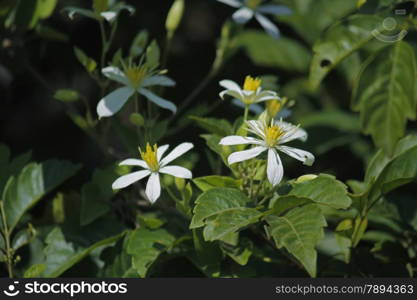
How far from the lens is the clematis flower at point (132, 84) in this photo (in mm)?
1183

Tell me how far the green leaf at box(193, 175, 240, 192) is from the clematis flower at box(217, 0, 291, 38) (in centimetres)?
49

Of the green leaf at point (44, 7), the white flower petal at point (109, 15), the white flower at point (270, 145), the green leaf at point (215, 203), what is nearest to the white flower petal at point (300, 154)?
the white flower at point (270, 145)

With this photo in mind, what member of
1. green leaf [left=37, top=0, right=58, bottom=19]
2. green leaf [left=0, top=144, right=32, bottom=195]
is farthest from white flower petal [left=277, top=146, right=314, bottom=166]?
green leaf [left=37, top=0, right=58, bottom=19]

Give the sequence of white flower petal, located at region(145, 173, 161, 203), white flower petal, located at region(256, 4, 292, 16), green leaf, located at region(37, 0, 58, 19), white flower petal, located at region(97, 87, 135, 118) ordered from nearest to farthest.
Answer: white flower petal, located at region(145, 173, 161, 203) < white flower petal, located at region(97, 87, 135, 118) < green leaf, located at region(37, 0, 58, 19) < white flower petal, located at region(256, 4, 292, 16)

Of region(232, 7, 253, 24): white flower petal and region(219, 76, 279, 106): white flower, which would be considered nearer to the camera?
region(219, 76, 279, 106): white flower

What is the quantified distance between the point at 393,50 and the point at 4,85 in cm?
90

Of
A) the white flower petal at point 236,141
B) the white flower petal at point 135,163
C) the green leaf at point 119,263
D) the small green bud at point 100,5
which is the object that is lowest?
the green leaf at point 119,263

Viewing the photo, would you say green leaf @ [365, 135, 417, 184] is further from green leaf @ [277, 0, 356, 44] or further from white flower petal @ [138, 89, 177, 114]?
green leaf @ [277, 0, 356, 44]

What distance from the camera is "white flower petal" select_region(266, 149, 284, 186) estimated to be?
1016 mm

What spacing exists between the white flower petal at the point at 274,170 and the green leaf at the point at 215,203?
6 centimetres

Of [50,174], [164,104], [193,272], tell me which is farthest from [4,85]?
[193,272]

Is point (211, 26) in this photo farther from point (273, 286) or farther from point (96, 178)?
point (273, 286)

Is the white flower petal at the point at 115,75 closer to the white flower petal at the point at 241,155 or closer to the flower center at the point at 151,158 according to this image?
the flower center at the point at 151,158

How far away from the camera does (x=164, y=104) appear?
119cm
